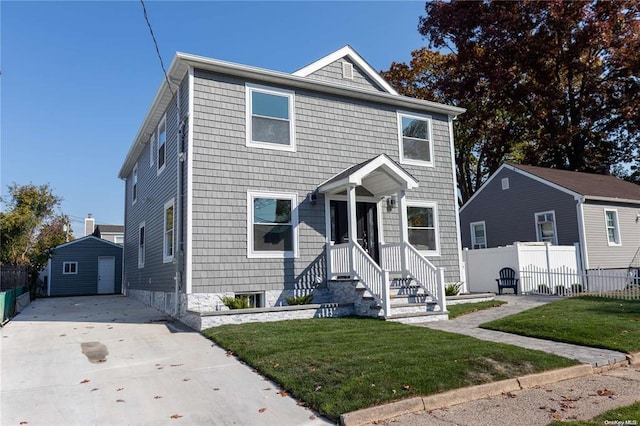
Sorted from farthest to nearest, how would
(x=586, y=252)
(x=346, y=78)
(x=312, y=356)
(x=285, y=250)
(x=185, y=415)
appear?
(x=586, y=252) → (x=346, y=78) → (x=285, y=250) → (x=312, y=356) → (x=185, y=415)

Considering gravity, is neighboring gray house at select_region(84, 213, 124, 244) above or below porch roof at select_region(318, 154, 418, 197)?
above

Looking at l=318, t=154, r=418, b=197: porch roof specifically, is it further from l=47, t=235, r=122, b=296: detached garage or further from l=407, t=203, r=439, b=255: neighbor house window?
l=47, t=235, r=122, b=296: detached garage

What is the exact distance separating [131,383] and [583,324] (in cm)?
780

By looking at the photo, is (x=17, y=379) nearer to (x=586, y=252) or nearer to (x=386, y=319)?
(x=386, y=319)

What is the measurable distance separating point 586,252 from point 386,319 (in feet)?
38.6

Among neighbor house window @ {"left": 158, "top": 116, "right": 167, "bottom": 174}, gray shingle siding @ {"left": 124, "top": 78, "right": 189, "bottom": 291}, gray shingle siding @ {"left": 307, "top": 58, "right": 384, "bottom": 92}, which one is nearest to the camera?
gray shingle siding @ {"left": 124, "top": 78, "right": 189, "bottom": 291}

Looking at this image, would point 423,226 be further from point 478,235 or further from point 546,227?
point 478,235

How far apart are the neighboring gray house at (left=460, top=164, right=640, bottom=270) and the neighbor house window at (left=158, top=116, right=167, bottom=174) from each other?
1499 centimetres

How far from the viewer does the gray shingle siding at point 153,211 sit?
38.7ft

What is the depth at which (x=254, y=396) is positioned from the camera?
511 centimetres

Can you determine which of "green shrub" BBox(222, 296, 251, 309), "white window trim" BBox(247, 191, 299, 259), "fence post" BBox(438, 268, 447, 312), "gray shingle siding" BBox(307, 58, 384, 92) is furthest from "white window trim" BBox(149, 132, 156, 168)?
"fence post" BBox(438, 268, 447, 312)

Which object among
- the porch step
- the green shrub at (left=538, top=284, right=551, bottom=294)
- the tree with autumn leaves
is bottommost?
the porch step

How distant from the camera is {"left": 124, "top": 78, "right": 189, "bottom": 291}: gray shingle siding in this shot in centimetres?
1179

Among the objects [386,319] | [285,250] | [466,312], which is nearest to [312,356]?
[386,319]
